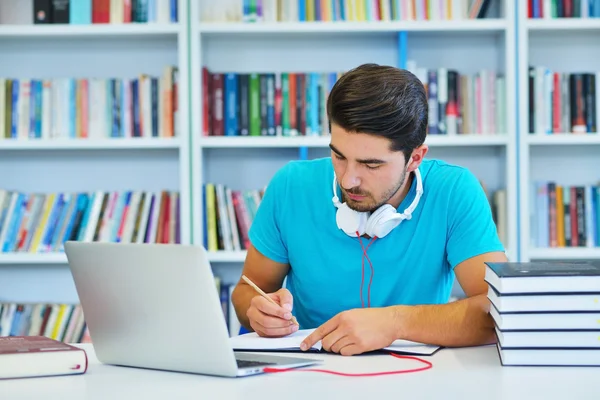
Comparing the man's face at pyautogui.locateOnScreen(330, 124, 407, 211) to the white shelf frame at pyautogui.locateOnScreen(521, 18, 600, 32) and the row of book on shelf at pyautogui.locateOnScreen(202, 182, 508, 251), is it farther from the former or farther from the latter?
the white shelf frame at pyautogui.locateOnScreen(521, 18, 600, 32)

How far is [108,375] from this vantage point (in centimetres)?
129

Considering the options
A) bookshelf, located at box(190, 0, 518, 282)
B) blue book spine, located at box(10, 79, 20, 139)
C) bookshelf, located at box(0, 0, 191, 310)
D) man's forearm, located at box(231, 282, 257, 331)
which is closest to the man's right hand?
man's forearm, located at box(231, 282, 257, 331)

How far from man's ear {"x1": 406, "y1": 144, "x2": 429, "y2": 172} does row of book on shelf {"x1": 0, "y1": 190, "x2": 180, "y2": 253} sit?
146 centimetres

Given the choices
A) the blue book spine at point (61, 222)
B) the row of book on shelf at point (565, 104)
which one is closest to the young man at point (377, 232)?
the row of book on shelf at point (565, 104)

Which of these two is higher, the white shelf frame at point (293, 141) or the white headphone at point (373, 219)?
the white shelf frame at point (293, 141)

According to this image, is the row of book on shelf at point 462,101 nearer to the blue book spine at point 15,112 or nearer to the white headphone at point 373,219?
the white headphone at point 373,219

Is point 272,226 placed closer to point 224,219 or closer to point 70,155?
point 224,219

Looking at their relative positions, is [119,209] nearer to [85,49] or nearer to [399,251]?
[85,49]

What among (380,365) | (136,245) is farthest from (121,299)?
(380,365)

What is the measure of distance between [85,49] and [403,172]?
1.92 meters

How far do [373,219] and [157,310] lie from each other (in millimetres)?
640

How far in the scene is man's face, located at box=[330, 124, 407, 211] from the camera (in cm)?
165

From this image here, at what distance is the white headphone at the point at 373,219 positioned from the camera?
1.73m

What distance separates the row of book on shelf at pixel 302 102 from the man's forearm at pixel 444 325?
158 centimetres
